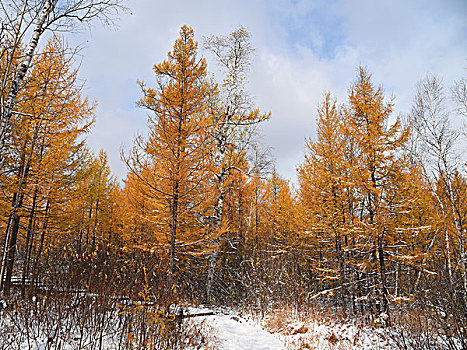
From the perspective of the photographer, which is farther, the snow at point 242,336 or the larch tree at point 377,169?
the larch tree at point 377,169

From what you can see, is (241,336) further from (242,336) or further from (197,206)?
(197,206)

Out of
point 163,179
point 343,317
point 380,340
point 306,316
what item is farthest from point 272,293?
point 163,179

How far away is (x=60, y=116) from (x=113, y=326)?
669 cm

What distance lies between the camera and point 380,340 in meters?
6.41

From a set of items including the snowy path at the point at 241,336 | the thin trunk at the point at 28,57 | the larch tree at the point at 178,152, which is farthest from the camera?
the larch tree at the point at 178,152

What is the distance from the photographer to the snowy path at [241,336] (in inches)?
246

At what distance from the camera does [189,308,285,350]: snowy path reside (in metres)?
6.24

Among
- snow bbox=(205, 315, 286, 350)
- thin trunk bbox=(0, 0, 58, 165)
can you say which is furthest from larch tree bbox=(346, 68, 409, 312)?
thin trunk bbox=(0, 0, 58, 165)

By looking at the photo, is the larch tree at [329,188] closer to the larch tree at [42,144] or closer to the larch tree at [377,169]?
the larch tree at [377,169]

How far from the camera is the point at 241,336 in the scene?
6988mm

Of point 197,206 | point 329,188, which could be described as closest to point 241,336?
point 197,206

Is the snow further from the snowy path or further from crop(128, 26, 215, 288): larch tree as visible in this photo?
crop(128, 26, 215, 288): larch tree

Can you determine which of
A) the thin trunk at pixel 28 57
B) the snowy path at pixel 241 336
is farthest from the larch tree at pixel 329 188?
the thin trunk at pixel 28 57

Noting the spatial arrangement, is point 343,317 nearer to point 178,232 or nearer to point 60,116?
point 178,232
